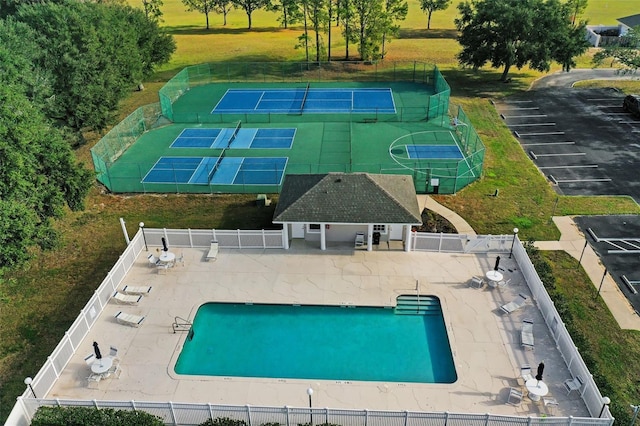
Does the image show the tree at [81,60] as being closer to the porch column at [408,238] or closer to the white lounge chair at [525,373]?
the porch column at [408,238]

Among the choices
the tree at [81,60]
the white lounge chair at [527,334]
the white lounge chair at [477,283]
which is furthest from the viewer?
the tree at [81,60]

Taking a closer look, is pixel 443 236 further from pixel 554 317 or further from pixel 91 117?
pixel 91 117

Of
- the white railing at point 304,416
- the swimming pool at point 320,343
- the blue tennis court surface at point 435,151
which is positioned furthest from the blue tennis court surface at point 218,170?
the white railing at point 304,416

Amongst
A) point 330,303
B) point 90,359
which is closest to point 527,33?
point 330,303

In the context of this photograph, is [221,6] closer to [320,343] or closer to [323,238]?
[323,238]

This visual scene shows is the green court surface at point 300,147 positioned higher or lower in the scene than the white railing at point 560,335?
higher

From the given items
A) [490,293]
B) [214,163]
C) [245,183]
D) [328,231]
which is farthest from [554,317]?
[214,163]

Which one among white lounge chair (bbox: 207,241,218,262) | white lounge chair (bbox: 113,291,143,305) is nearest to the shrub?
white lounge chair (bbox: 113,291,143,305)
